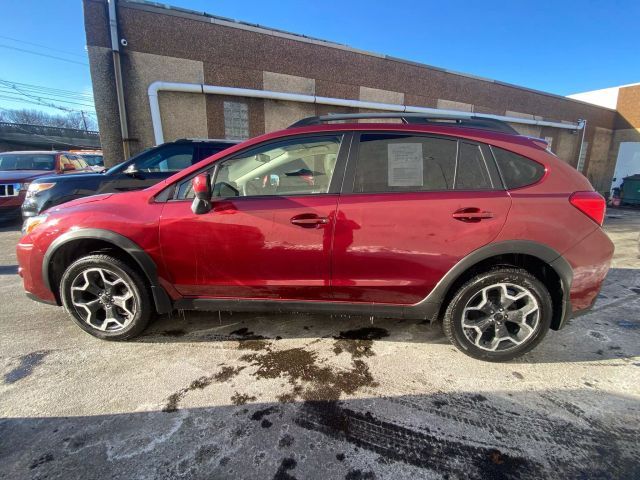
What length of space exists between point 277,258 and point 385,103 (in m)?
11.6

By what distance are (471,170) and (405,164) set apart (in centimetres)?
48

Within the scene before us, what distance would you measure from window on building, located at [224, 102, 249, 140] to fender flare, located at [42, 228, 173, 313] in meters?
8.28

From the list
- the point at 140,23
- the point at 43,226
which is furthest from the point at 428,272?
the point at 140,23

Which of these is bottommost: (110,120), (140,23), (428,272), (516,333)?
(516,333)

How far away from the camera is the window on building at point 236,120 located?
32.2 ft

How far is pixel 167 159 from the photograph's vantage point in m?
5.04

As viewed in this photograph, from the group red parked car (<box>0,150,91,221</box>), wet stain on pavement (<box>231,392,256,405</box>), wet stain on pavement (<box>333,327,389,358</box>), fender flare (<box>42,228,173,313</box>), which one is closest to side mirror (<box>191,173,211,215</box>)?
fender flare (<box>42,228,173,313</box>)

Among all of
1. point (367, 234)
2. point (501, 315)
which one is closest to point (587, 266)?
point (501, 315)

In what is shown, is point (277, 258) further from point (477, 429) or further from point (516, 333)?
point (516, 333)

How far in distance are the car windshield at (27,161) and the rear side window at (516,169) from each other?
10.3m

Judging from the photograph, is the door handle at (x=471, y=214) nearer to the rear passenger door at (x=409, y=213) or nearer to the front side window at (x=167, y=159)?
the rear passenger door at (x=409, y=213)

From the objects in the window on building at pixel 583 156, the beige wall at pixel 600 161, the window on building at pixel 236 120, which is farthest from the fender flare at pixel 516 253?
the beige wall at pixel 600 161

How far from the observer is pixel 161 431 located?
176 centimetres

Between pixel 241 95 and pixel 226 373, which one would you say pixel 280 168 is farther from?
pixel 241 95
